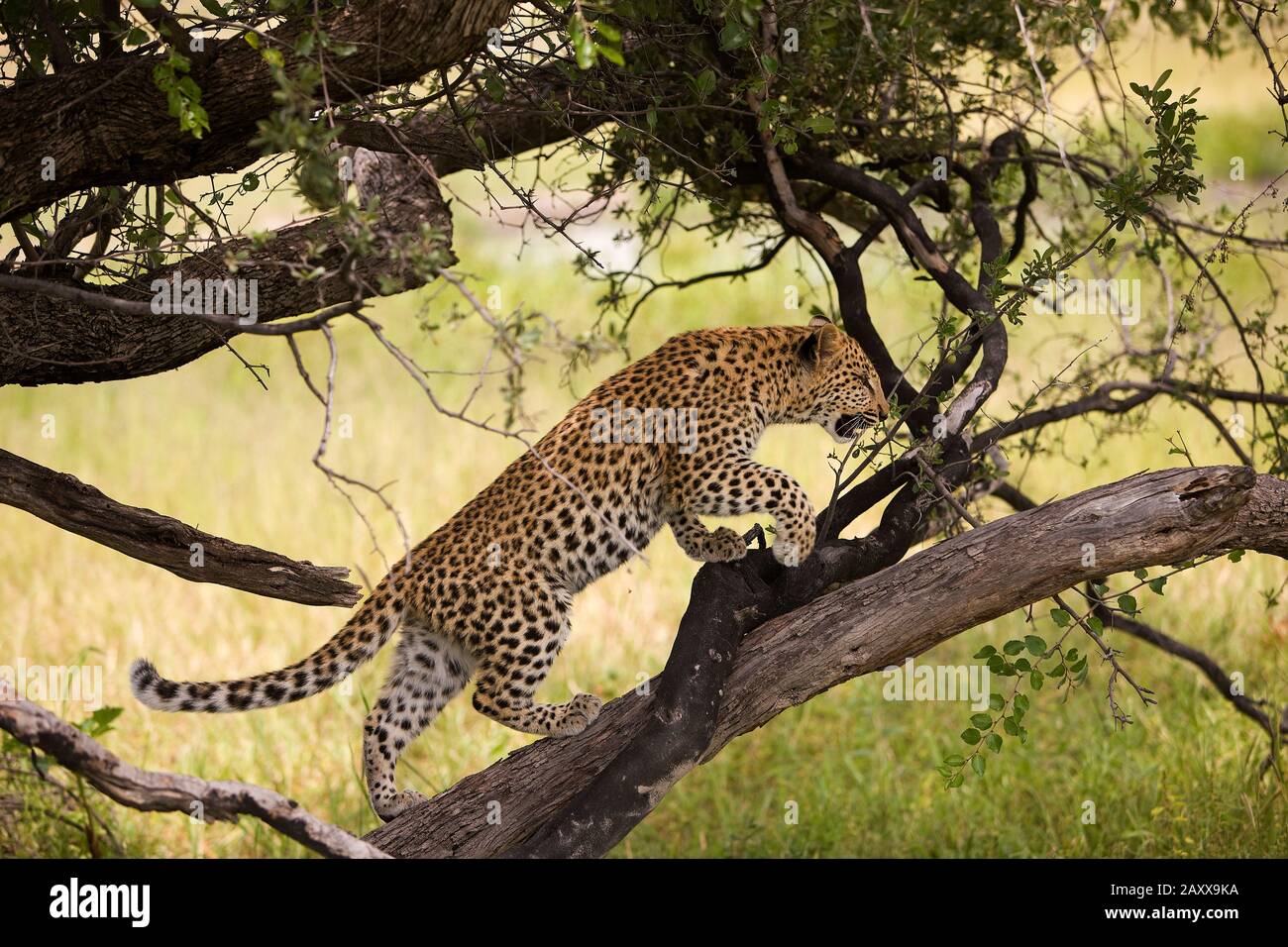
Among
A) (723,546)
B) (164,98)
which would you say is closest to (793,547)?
(723,546)

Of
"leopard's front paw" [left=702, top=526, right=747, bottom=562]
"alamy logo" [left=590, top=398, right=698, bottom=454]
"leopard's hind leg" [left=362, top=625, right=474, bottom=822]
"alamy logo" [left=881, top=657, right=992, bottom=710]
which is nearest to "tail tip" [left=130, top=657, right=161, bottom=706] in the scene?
"leopard's hind leg" [left=362, top=625, right=474, bottom=822]

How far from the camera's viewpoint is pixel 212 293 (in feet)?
15.4

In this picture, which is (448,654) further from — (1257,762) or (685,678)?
(1257,762)

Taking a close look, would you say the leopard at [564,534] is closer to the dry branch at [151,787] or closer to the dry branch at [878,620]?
the dry branch at [878,620]

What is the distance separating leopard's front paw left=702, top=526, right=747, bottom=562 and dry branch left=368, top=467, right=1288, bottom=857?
21.1 inches

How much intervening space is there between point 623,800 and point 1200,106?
19.2m

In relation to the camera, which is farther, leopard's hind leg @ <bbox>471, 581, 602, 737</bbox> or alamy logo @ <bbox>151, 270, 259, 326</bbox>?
leopard's hind leg @ <bbox>471, 581, 602, 737</bbox>

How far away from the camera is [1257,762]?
720cm

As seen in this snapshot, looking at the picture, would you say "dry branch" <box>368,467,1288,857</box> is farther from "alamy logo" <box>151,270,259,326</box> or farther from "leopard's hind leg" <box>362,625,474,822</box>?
"alamy logo" <box>151,270,259,326</box>

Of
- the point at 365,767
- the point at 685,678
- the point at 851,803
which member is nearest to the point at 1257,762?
the point at 851,803

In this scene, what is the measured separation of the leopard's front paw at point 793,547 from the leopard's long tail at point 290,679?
1503 millimetres

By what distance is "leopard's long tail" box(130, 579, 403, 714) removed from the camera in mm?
4613

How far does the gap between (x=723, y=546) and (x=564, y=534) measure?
Answer: 654 millimetres
